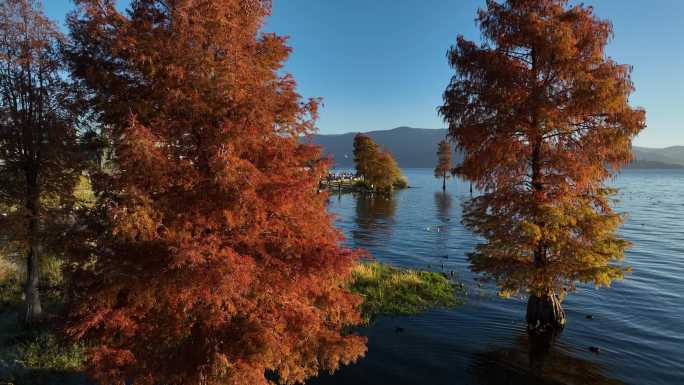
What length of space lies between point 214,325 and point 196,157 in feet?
10.7

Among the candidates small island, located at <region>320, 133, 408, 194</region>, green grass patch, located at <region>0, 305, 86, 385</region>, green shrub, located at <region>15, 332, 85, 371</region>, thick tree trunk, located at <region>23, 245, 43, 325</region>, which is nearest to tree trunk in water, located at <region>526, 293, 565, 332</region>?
green grass patch, located at <region>0, 305, 86, 385</region>

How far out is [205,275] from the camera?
6.05m

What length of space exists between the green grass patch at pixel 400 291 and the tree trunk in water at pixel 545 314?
12.0 ft

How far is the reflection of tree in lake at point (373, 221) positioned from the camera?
33906mm

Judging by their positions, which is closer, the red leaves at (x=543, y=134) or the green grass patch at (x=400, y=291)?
the red leaves at (x=543, y=134)

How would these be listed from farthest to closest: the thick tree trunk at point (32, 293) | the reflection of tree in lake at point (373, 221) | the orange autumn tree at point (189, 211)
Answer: the reflection of tree in lake at point (373, 221)
the thick tree trunk at point (32, 293)
the orange autumn tree at point (189, 211)

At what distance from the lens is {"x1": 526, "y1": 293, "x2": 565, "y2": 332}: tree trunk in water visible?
1398 centimetres

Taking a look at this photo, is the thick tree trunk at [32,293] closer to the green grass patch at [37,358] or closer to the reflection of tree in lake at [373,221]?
the green grass patch at [37,358]

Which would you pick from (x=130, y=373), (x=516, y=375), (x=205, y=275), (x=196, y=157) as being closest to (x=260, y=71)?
(x=196, y=157)

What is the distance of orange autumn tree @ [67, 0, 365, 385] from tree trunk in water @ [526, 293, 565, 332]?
416 inches

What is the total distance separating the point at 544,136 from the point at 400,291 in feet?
32.1

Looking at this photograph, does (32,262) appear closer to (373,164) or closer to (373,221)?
(373,221)

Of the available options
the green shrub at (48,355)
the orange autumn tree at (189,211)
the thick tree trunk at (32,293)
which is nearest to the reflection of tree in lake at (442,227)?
the orange autumn tree at (189,211)

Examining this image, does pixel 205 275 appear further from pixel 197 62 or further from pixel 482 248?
pixel 482 248
